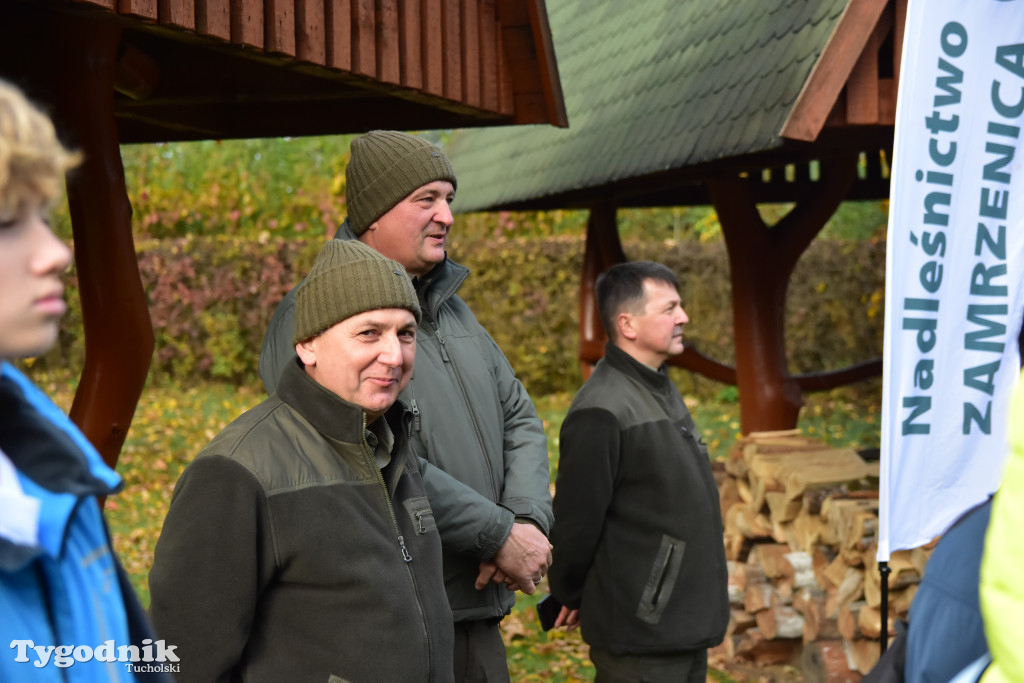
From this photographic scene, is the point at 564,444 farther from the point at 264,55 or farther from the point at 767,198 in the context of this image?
the point at 767,198

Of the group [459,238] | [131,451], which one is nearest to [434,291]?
[131,451]

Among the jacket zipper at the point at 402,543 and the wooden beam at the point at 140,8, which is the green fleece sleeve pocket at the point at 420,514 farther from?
the wooden beam at the point at 140,8

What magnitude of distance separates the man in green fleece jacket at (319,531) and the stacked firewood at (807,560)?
3498 millimetres

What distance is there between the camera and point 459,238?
17.6 m

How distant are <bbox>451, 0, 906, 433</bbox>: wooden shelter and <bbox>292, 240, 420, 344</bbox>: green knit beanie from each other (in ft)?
8.87

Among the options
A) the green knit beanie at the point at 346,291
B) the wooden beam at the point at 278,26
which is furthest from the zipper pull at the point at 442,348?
the wooden beam at the point at 278,26

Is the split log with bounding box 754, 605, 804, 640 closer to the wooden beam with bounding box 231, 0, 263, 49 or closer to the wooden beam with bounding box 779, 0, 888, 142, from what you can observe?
the wooden beam with bounding box 779, 0, 888, 142

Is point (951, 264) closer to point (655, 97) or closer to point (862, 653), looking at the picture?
point (862, 653)

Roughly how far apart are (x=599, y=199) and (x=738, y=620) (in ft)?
12.6

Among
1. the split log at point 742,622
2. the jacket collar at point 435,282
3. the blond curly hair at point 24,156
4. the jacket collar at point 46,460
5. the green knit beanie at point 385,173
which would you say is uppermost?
the green knit beanie at point 385,173

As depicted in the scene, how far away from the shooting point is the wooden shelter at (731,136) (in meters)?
4.90

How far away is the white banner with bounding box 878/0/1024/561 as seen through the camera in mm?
3352

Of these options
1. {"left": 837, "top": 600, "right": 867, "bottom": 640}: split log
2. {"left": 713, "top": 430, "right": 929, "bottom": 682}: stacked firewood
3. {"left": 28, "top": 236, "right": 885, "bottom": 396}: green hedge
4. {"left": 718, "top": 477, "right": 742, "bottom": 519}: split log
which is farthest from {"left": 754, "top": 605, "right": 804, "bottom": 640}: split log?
{"left": 28, "top": 236, "right": 885, "bottom": 396}: green hedge

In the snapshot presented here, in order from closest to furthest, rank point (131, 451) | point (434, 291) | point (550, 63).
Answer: point (434, 291), point (550, 63), point (131, 451)
